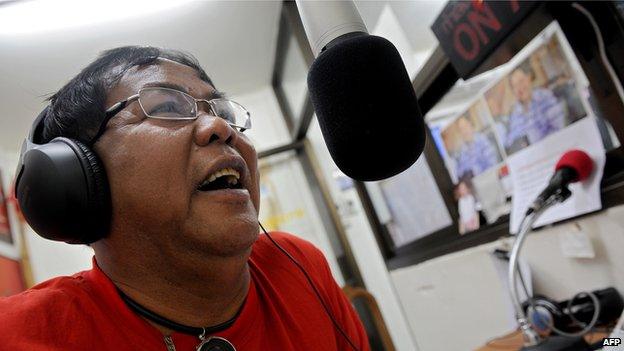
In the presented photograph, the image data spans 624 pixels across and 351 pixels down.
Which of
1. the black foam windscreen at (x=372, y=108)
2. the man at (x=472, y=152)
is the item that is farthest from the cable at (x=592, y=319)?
the black foam windscreen at (x=372, y=108)

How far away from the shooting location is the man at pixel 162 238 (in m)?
0.60

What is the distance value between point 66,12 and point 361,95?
6.68 ft

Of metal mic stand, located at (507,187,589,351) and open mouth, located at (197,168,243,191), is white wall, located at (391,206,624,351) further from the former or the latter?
open mouth, located at (197,168,243,191)

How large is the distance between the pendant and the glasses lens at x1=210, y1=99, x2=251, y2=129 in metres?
0.42

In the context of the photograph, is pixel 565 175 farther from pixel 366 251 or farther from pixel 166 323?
pixel 366 251

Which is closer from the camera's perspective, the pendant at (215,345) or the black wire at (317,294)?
the pendant at (215,345)

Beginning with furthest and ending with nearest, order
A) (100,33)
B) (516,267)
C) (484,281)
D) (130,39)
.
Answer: (130,39) → (100,33) → (484,281) → (516,267)

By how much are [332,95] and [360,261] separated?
7.80 ft

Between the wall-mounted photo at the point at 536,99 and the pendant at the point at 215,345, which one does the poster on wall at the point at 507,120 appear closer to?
the wall-mounted photo at the point at 536,99

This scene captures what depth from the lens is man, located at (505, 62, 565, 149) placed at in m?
0.99

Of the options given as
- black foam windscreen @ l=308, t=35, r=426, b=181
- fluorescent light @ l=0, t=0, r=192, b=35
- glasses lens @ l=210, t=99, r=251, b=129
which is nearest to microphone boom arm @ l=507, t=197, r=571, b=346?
black foam windscreen @ l=308, t=35, r=426, b=181

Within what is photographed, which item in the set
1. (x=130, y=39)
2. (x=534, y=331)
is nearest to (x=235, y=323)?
(x=534, y=331)

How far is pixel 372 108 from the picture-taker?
0.40m

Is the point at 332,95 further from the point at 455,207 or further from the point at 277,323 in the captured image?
the point at 455,207
